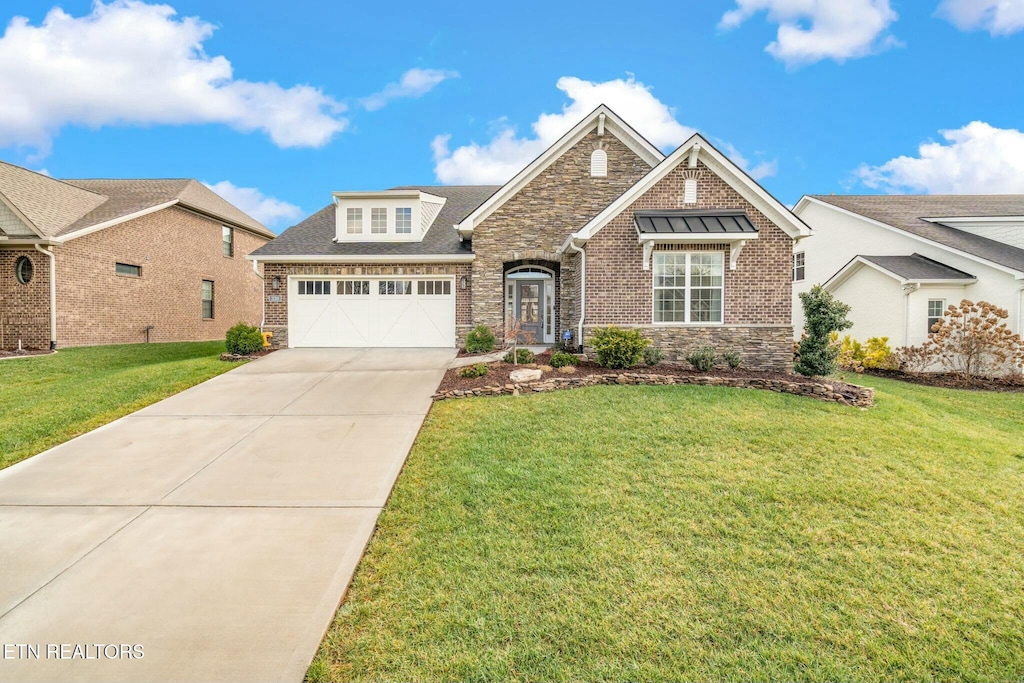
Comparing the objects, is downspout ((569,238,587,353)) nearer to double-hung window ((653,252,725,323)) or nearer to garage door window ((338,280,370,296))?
double-hung window ((653,252,725,323))

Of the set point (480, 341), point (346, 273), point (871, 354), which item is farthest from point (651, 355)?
point (346, 273)

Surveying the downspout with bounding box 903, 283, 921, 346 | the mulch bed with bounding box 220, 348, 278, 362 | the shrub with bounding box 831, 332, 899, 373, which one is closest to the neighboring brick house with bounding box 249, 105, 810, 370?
the mulch bed with bounding box 220, 348, 278, 362

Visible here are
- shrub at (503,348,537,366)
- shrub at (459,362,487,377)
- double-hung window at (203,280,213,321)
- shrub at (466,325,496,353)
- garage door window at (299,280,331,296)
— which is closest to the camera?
shrub at (459,362,487,377)

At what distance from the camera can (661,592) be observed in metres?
3.38

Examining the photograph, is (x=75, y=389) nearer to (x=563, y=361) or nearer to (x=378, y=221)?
(x=378, y=221)

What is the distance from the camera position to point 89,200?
1883 centimetres

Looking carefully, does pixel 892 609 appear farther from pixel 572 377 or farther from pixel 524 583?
pixel 572 377

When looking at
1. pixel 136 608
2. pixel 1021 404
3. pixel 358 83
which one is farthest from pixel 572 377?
pixel 358 83

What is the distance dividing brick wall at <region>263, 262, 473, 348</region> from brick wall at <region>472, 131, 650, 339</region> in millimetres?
780

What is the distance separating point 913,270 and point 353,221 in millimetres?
18860

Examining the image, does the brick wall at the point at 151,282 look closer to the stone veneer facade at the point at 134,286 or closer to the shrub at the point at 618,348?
the stone veneer facade at the point at 134,286

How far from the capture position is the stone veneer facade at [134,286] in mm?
15352

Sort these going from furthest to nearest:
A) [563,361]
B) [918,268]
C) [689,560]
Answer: [918,268] → [563,361] → [689,560]

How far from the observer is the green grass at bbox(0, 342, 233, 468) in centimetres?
704
